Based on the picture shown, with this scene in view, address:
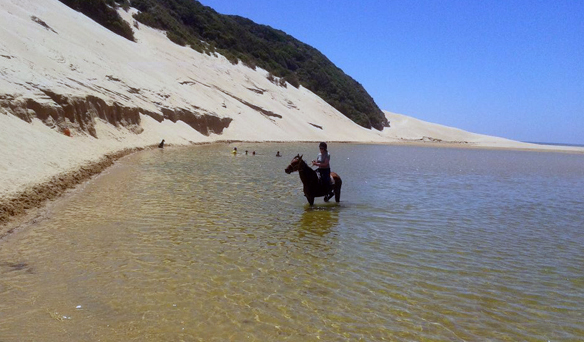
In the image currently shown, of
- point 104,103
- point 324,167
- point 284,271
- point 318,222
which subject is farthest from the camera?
point 104,103

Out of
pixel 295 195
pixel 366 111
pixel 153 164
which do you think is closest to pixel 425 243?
pixel 295 195

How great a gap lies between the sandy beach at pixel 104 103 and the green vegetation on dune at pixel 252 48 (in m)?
3.85

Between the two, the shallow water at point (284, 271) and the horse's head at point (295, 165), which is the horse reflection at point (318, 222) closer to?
the shallow water at point (284, 271)

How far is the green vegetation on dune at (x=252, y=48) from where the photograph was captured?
6769 cm

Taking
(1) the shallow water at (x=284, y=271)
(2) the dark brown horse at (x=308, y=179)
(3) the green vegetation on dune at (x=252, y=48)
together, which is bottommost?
(1) the shallow water at (x=284, y=271)

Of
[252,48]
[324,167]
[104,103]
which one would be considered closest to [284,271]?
[324,167]

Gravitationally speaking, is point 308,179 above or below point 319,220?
above

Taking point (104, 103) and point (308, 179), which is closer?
point (308, 179)

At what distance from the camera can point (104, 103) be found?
98.6ft

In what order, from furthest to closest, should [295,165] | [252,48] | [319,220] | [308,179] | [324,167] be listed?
[252,48] → [324,167] → [308,179] → [295,165] → [319,220]

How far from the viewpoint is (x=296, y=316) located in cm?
601

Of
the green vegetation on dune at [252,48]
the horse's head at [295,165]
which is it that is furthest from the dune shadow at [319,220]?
the green vegetation on dune at [252,48]

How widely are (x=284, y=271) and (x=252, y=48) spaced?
274ft

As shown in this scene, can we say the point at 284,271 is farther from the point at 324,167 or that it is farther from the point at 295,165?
the point at 324,167
